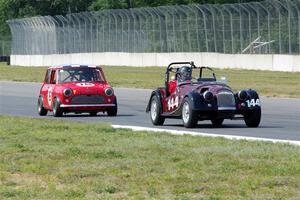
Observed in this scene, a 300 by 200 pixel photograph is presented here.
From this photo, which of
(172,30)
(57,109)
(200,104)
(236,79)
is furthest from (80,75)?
(172,30)

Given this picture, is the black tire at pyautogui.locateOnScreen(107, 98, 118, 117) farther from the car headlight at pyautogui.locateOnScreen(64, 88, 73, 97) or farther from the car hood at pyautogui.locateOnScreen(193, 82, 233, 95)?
the car hood at pyautogui.locateOnScreen(193, 82, 233, 95)

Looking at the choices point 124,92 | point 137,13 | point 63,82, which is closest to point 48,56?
point 137,13

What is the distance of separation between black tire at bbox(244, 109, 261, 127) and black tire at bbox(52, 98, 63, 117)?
6.16 m

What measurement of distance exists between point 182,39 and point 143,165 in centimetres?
4847

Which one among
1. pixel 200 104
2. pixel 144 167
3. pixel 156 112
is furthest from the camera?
pixel 156 112

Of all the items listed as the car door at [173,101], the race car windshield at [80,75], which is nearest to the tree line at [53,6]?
the race car windshield at [80,75]

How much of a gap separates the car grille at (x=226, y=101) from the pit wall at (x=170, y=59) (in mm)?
28098

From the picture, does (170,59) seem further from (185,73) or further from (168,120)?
(185,73)

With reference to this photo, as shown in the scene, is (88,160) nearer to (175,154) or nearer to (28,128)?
(175,154)

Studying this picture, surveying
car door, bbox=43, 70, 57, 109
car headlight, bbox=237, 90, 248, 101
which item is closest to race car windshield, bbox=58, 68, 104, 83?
car door, bbox=43, 70, 57, 109

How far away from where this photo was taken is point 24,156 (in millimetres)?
15016

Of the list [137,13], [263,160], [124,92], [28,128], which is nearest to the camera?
[263,160]

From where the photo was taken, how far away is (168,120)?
81.9 ft

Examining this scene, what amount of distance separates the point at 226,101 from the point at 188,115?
0.76 m
